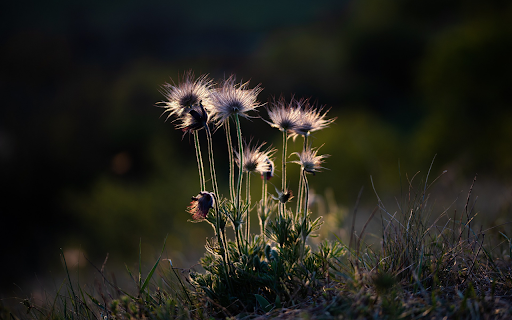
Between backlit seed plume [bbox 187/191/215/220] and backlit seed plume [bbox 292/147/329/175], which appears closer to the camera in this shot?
backlit seed plume [bbox 187/191/215/220]

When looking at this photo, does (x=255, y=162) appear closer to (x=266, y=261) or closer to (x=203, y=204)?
(x=203, y=204)

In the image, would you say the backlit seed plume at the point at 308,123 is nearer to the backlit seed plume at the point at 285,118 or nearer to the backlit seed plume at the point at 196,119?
the backlit seed plume at the point at 285,118

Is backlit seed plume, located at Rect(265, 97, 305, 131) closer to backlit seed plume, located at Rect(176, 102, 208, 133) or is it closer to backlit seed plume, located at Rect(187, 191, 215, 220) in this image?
backlit seed plume, located at Rect(176, 102, 208, 133)

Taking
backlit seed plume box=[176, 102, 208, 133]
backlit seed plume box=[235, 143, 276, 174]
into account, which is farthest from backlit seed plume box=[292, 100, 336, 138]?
backlit seed plume box=[176, 102, 208, 133]

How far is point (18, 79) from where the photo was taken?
55.3ft

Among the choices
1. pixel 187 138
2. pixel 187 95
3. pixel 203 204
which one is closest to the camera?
pixel 203 204

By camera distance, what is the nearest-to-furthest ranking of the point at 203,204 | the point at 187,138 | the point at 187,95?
1. the point at 203,204
2. the point at 187,95
3. the point at 187,138

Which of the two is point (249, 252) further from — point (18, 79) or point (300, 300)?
point (18, 79)

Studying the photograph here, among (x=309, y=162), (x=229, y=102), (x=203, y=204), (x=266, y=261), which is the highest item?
(x=229, y=102)

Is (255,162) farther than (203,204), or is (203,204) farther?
(255,162)

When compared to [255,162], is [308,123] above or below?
above

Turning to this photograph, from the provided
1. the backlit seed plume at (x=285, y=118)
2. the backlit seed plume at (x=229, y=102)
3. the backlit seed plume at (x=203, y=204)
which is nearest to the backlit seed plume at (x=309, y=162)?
the backlit seed plume at (x=285, y=118)

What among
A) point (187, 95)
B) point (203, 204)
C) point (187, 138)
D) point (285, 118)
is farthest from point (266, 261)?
point (187, 138)

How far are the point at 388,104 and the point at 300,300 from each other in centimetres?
2092
